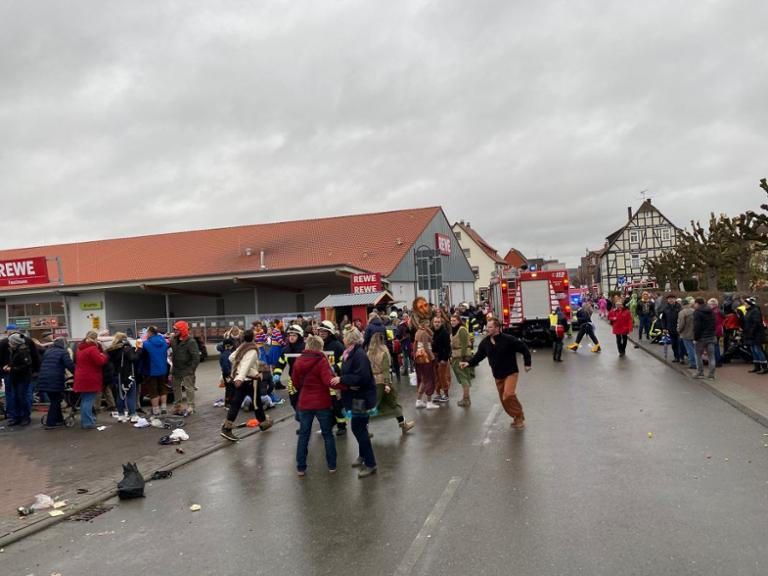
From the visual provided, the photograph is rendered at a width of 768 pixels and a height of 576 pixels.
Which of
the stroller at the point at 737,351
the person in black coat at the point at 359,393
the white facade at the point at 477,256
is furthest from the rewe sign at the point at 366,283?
the white facade at the point at 477,256

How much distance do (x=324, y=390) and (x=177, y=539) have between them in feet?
7.29

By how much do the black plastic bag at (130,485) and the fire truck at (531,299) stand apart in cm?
1670

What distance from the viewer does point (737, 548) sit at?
4285 mm

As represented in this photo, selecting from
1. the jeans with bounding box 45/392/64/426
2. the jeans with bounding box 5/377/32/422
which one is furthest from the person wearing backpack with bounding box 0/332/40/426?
the jeans with bounding box 45/392/64/426

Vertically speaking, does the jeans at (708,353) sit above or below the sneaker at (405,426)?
above

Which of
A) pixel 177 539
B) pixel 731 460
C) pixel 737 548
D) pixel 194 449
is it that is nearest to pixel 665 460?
pixel 731 460

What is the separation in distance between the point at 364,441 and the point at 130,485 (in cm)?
256

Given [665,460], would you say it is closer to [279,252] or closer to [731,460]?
[731,460]

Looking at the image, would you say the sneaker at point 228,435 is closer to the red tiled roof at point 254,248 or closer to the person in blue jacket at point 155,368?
the person in blue jacket at point 155,368

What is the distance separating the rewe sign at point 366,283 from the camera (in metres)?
24.0

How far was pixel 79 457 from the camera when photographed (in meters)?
8.36

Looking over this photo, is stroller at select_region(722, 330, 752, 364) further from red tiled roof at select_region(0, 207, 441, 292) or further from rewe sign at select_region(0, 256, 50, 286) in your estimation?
rewe sign at select_region(0, 256, 50, 286)

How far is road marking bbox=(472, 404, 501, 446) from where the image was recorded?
25.6 feet

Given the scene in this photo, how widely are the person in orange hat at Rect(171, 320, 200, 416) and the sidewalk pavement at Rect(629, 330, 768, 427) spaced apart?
358 inches
